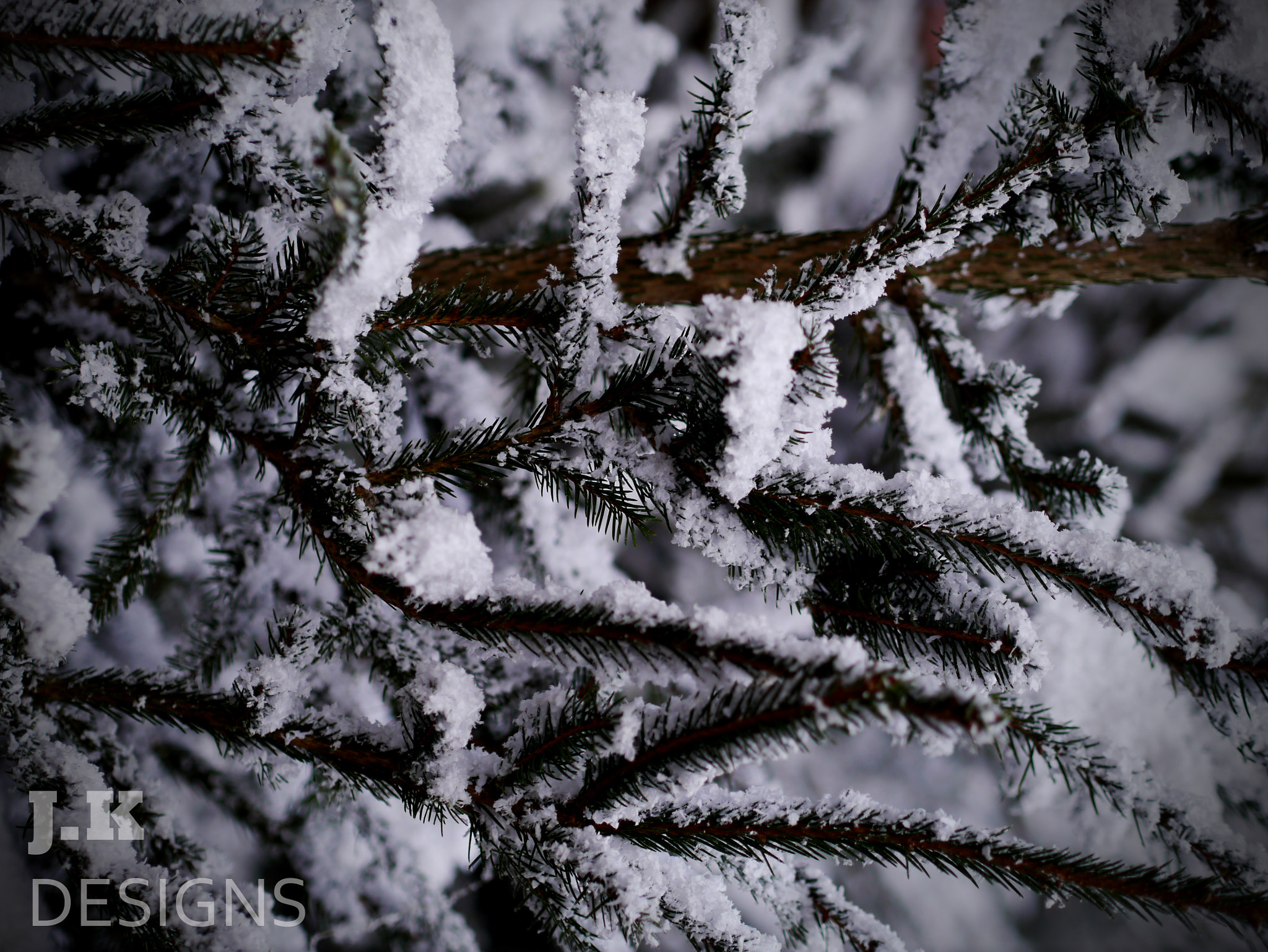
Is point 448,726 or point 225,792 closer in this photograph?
point 448,726

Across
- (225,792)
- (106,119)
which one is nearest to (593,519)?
(106,119)

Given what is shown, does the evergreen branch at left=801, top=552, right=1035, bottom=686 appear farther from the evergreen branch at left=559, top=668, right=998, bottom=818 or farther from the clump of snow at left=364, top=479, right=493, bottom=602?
the clump of snow at left=364, top=479, right=493, bottom=602

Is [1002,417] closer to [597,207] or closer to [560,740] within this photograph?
[597,207]

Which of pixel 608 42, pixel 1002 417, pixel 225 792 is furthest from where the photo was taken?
pixel 608 42

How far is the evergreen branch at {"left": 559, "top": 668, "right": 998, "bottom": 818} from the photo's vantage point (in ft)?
1.55

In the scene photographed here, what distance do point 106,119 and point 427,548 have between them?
73cm

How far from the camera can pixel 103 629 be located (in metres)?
1.77

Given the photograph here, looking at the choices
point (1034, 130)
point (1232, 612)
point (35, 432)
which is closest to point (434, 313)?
point (35, 432)

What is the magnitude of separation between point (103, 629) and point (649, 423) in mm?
1871

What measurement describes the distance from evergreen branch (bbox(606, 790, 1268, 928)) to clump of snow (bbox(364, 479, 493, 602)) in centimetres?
31

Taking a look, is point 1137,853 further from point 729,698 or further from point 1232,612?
point 729,698

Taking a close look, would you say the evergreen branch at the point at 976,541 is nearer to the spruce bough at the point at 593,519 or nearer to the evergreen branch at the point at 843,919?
the spruce bough at the point at 593,519

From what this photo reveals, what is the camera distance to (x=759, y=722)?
533 mm

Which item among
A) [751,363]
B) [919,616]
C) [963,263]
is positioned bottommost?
[919,616]
